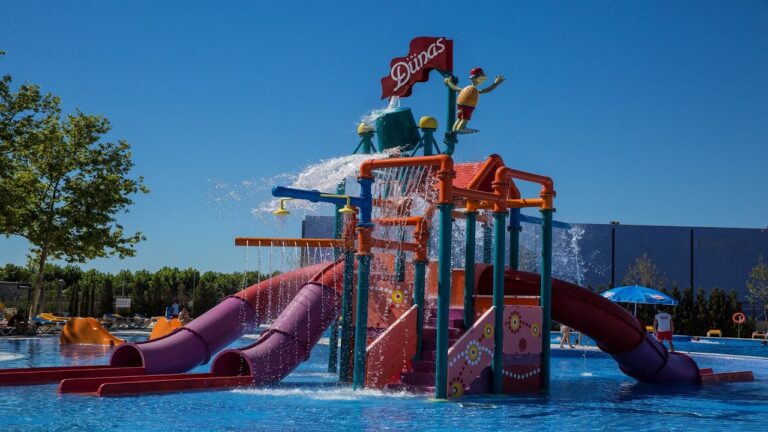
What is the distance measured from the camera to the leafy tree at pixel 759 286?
127 ft

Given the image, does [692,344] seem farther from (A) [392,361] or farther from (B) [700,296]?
(A) [392,361]

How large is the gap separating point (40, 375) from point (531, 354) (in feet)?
23.5

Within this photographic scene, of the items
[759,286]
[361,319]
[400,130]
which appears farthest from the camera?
[759,286]

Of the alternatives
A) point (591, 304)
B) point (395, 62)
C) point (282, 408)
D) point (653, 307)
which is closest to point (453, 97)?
point (395, 62)

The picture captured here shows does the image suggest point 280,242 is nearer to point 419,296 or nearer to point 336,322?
point 336,322

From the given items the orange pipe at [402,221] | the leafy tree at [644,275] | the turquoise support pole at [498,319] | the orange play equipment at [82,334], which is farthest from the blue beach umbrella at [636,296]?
the leafy tree at [644,275]

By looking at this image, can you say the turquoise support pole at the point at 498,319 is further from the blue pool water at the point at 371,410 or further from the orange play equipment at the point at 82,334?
the orange play equipment at the point at 82,334

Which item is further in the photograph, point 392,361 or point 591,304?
point 591,304

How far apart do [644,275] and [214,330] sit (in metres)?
30.6

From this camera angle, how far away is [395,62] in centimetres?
1359

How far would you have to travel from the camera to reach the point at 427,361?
38.8ft

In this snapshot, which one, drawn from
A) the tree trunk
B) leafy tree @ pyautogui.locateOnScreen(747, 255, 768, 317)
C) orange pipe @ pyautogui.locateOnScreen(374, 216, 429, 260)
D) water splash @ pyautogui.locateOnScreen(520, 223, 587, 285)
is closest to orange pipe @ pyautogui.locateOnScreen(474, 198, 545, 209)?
orange pipe @ pyautogui.locateOnScreen(374, 216, 429, 260)

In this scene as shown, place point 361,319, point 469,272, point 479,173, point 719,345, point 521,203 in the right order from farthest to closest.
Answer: point 719,345, point 521,203, point 479,173, point 469,272, point 361,319

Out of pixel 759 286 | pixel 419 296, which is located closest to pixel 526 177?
pixel 419 296
